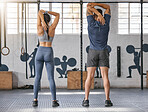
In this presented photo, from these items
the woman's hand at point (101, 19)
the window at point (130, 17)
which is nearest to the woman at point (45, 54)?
the woman's hand at point (101, 19)

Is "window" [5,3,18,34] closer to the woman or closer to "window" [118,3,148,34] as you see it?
"window" [118,3,148,34]

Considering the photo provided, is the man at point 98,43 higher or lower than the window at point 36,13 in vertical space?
lower

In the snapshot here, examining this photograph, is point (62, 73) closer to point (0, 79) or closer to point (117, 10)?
point (0, 79)

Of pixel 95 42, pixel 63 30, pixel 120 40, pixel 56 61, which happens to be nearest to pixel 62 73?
pixel 56 61

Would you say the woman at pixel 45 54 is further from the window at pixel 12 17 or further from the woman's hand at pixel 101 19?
the window at pixel 12 17

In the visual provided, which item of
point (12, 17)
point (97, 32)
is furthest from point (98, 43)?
point (12, 17)

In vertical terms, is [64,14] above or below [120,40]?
above

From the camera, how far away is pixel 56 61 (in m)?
8.41

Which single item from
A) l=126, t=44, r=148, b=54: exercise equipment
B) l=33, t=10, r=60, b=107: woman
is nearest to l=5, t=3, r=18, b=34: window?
l=126, t=44, r=148, b=54: exercise equipment

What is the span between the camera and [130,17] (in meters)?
8.59

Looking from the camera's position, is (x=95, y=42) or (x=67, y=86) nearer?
(x=95, y=42)

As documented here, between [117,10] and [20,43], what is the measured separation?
9.64 feet

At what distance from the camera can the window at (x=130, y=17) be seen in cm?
853

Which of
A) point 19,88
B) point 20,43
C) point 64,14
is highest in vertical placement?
point 64,14
